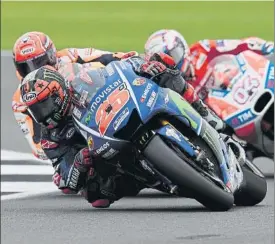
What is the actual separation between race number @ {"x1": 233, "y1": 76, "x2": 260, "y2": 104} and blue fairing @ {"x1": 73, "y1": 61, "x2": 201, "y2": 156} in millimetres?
2871

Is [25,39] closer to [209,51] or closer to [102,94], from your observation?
[102,94]

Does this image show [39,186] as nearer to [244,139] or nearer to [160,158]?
[244,139]

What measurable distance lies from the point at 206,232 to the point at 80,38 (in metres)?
13.2

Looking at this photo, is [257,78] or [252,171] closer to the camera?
[252,171]

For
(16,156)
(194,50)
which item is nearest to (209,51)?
(194,50)

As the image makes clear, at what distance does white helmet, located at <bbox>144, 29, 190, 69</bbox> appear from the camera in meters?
12.2

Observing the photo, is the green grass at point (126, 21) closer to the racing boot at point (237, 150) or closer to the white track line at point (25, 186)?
the white track line at point (25, 186)

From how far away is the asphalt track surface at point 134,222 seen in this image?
8.17m

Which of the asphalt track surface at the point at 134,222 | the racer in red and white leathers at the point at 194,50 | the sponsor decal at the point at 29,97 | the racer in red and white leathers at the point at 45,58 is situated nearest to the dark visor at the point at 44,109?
the sponsor decal at the point at 29,97

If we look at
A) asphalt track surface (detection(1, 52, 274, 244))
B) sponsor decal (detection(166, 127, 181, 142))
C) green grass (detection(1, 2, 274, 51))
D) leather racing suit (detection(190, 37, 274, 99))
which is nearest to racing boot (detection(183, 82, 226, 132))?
asphalt track surface (detection(1, 52, 274, 244))

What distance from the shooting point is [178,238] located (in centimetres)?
818

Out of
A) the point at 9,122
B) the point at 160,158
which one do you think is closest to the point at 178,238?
the point at 160,158

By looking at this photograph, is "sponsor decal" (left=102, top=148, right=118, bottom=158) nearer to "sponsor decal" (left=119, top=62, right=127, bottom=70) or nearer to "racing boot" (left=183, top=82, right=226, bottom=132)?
"sponsor decal" (left=119, top=62, right=127, bottom=70)

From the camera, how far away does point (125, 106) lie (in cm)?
956
